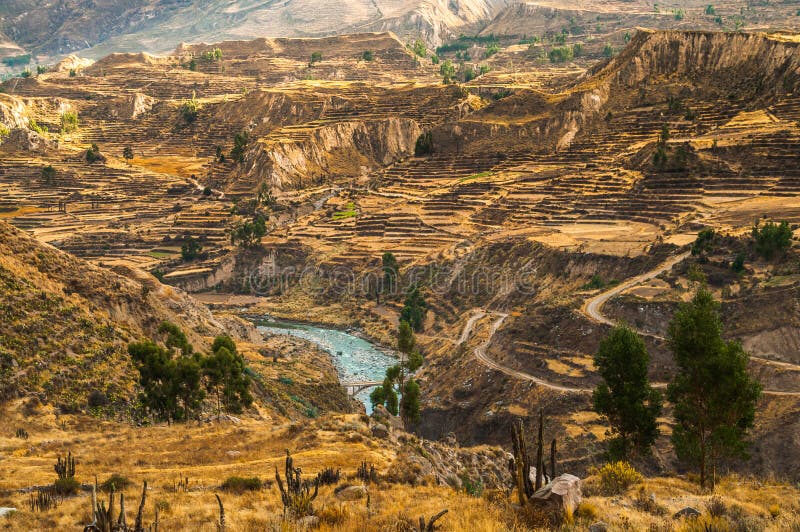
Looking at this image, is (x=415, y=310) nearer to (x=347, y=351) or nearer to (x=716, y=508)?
(x=347, y=351)

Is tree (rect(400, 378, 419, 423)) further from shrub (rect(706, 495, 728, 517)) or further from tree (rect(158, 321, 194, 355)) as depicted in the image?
shrub (rect(706, 495, 728, 517))

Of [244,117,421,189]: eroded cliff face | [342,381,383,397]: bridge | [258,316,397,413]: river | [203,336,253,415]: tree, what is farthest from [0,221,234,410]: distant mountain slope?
[244,117,421,189]: eroded cliff face

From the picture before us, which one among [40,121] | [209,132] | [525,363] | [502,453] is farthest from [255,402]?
[40,121]

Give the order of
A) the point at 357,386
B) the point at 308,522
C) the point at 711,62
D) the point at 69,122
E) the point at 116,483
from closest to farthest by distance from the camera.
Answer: the point at 308,522 → the point at 116,483 → the point at 357,386 → the point at 711,62 → the point at 69,122

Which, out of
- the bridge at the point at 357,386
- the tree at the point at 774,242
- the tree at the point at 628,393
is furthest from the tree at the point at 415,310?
the tree at the point at 628,393

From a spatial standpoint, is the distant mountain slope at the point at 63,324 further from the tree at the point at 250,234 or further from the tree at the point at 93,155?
the tree at the point at 93,155

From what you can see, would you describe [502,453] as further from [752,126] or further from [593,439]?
[752,126]

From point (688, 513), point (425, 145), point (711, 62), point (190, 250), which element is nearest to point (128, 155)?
point (190, 250)
